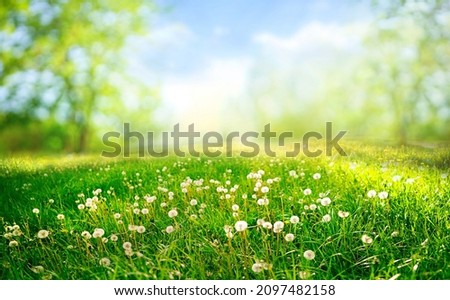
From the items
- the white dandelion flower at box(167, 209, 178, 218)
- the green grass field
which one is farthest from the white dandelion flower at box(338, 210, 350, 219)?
the white dandelion flower at box(167, 209, 178, 218)

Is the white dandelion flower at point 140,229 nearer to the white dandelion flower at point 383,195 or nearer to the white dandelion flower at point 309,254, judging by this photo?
the white dandelion flower at point 309,254

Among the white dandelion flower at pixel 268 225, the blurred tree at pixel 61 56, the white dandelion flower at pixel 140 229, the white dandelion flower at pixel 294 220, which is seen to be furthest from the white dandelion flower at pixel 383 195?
the blurred tree at pixel 61 56

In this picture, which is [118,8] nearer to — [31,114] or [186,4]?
[186,4]

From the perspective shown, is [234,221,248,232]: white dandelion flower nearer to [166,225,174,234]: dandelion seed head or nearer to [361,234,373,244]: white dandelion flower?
[166,225,174,234]: dandelion seed head

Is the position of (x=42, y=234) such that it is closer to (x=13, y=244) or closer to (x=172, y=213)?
(x=13, y=244)

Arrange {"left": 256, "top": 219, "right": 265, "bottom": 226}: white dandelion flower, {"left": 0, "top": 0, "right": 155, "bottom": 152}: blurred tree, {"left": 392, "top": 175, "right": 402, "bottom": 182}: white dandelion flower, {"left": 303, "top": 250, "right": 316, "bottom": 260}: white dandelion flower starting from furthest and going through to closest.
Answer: {"left": 0, "top": 0, "right": 155, "bottom": 152}: blurred tree
{"left": 392, "top": 175, "right": 402, "bottom": 182}: white dandelion flower
{"left": 256, "top": 219, "right": 265, "bottom": 226}: white dandelion flower
{"left": 303, "top": 250, "right": 316, "bottom": 260}: white dandelion flower

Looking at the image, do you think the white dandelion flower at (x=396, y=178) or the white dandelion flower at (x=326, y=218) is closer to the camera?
the white dandelion flower at (x=326, y=218)

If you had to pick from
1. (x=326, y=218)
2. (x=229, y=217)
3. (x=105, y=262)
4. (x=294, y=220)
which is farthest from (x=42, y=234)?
(x=326, y=218)
